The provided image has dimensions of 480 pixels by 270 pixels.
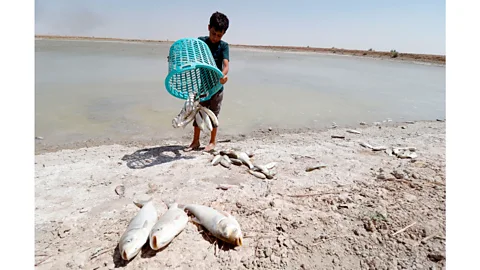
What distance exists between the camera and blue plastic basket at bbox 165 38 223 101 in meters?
3.62

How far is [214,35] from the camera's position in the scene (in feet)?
13.9

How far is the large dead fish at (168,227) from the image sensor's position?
2330mm

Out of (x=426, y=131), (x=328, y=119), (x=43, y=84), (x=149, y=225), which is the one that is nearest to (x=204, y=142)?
(x=149, y=225)

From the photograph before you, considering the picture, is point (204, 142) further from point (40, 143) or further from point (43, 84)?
point (43, 84)

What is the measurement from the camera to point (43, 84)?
31.0 feet

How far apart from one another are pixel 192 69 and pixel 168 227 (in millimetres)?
2465

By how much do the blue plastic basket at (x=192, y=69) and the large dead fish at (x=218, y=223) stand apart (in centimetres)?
161

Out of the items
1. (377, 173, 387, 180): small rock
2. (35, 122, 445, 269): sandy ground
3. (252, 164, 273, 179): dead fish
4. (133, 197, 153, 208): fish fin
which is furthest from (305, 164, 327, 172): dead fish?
(133, 197, 153, 208): fish fin

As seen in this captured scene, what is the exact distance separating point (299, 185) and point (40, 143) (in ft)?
14.4

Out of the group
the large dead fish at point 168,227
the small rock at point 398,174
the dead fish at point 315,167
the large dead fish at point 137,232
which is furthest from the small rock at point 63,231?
the small rock at point 398,174

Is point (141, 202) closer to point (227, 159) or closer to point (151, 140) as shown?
Result: point (227, 159)

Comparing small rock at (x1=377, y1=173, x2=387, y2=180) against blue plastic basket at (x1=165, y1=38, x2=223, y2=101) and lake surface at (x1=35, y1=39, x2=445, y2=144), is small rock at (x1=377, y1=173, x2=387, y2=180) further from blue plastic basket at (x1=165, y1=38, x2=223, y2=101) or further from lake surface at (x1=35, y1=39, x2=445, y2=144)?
lake surface at (x1=35, y1=39, x2=445, y2=144)

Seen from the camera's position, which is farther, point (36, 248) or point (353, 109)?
point (353, 109)

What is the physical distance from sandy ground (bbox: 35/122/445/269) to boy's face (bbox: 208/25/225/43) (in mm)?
1674
